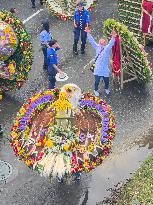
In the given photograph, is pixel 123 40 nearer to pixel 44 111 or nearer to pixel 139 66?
pixel 139 66

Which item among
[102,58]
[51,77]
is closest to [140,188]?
[102,58]

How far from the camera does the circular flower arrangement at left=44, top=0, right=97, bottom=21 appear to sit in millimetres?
16500

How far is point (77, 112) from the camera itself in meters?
10.4

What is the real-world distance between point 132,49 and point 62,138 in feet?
13.4

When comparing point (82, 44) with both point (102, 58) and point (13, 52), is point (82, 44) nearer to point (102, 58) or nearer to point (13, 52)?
point (102, 58)

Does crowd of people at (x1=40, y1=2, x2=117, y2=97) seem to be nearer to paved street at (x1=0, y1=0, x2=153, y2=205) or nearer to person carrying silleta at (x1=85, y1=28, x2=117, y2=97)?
person carrying silleta at (x1=85, y1=28, x2=117, y2=97)

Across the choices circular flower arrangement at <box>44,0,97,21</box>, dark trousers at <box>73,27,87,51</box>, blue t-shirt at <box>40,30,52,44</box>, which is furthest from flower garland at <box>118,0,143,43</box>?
blue t-shirt at <box>40,30,52,44</box>

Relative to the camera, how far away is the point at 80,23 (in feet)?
49.5

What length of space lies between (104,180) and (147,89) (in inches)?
140

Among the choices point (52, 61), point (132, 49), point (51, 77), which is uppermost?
point (132, 49)

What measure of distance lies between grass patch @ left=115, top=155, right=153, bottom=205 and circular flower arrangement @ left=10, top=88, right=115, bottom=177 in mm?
949

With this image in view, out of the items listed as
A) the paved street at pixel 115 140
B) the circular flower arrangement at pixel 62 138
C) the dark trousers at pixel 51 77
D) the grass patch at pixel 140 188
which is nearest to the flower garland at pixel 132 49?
the paved street at pixel 115 140

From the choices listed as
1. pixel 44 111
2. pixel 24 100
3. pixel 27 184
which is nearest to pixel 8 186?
pixel 27 184

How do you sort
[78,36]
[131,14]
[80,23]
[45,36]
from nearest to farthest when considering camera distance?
[45,36] < [80,23] < [131,14] < [78,36]
